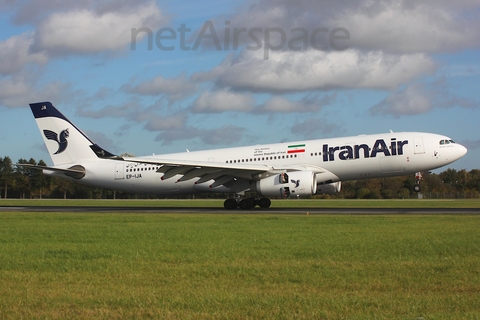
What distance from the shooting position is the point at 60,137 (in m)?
45.5

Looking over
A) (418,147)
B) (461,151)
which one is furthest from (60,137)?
(461,151)

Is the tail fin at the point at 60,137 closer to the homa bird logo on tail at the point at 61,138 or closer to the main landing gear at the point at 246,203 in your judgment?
the homa bird logo on tail at the point at 61,138

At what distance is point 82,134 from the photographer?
45969 mm

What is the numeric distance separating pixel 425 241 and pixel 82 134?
3464 cm

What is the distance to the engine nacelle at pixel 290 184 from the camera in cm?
3656

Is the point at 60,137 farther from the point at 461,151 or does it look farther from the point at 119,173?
the point at 461,151

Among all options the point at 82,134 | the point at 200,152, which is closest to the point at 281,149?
the point at 200,152

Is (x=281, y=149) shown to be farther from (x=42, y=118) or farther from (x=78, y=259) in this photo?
(x=78, y=259)

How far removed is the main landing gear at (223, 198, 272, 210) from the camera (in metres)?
39.9

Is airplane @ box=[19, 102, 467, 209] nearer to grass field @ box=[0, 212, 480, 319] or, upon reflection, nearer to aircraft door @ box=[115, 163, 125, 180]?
aircraft door @ box=[115, 163, 125, 180]

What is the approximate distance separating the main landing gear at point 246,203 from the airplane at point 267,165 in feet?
0.22

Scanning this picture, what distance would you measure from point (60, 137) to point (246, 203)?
1596 centimetres

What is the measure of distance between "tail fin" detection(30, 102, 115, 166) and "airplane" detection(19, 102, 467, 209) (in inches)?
3.0

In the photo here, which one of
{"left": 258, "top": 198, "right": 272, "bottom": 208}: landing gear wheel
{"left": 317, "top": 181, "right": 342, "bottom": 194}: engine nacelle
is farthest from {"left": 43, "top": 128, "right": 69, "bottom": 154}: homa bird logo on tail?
{"left": 317, "top": 181, "right": 342, "bottom": 194}: engine nacelle
